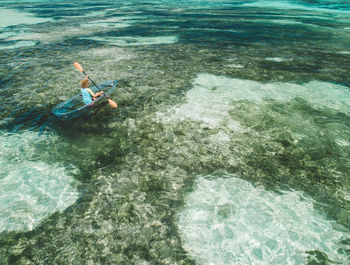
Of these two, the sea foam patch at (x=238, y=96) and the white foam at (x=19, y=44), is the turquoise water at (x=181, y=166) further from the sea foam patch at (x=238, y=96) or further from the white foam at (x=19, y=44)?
the white foam at (x=19, y=44)

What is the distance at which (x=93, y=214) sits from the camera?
6.11m

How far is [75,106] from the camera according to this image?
35.8ft

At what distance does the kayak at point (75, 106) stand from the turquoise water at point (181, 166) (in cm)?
48

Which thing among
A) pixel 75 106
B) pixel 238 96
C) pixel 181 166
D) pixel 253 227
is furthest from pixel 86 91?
pixel 253 227

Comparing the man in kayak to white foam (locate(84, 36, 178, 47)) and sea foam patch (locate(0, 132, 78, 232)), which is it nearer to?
sea foam patch (locate(0, 132, 78, 232))

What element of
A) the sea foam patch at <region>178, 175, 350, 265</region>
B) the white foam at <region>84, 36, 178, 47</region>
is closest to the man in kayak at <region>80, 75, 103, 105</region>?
the sea foam patch at <region>178, 175, 350, 265</region>

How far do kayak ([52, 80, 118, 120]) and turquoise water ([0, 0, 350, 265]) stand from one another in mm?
476

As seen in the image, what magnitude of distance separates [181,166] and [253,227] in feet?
→ 9.30

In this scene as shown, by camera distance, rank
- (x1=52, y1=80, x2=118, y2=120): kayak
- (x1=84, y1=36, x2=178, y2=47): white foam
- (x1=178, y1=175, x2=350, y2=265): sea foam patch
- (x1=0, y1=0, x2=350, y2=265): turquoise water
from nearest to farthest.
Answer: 1. (x1=178, y1=175, x2=350, y2=265): sea foam patch
2. (x1=0, y1=0, x2=350, y2=265): turquoise water
3. (x1=52, y1=80, x2=118, y2=120): kayak
4. (x1=84, y1=36, x2=178, y2=47): white foam

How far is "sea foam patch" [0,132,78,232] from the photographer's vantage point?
6.14 meters

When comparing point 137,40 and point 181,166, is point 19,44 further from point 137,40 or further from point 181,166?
point 181,166

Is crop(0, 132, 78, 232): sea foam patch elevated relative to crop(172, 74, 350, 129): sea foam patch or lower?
lower

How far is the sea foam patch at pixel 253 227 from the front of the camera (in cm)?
Answer: 521

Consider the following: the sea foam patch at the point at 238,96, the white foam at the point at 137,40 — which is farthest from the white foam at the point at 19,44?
the sea foam patch at the point at 238,96
